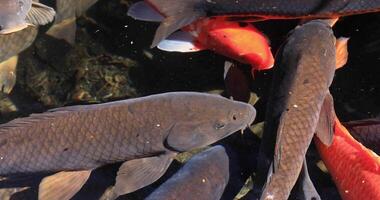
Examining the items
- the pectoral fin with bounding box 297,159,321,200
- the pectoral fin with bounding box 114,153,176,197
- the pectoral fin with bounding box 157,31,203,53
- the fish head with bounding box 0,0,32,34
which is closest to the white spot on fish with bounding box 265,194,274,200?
the pectoral fin with bounding box 297,159,321,200

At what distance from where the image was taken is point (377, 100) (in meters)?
3.36

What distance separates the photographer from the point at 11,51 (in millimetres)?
3605

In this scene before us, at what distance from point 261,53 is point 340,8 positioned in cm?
55

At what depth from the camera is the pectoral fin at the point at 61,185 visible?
276 cm

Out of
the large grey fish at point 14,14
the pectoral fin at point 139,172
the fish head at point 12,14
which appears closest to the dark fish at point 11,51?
the large grey fish at point 14,14

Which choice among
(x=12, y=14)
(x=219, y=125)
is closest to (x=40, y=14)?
(x=12, y=14)

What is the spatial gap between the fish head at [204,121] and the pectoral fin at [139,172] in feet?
0.39

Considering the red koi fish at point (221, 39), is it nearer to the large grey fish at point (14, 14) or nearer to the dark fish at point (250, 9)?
the dark fish at point (250, 9)

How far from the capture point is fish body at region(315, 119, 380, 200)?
111 inches

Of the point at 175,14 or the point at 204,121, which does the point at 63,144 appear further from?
the point at 175,14

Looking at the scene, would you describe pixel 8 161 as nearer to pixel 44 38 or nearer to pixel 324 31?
pixel 44 38

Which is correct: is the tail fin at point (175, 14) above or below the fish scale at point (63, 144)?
above

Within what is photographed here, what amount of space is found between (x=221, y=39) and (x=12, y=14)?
137 cm

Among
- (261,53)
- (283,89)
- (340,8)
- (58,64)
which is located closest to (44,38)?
(58,64)
